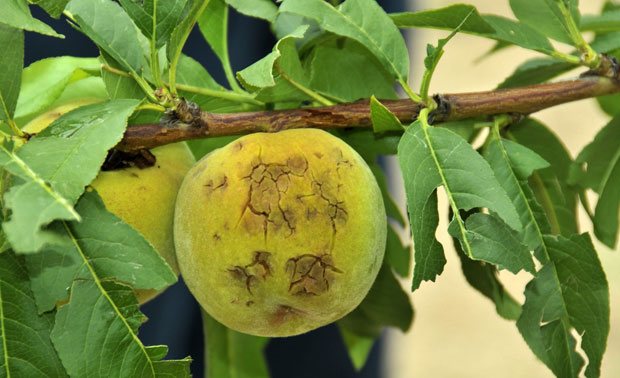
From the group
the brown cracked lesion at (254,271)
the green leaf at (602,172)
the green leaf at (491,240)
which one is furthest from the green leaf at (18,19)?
the green leaf at (602,172)

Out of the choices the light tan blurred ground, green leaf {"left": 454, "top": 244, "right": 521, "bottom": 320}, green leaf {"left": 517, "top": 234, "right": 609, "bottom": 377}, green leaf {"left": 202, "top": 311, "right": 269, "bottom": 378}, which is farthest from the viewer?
the light tan blurred ground

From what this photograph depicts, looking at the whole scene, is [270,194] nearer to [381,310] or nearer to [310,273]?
[310,273]

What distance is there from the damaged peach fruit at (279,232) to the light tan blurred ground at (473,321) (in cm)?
216

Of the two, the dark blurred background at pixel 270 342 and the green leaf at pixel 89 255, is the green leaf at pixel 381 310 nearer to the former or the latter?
the green leaf at pixel 89 255

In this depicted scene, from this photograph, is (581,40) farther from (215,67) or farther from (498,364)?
(498,364)

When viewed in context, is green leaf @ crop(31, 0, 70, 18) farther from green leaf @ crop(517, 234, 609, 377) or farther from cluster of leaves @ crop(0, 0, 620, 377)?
green leaf @ crop(517, 234, 609, 377)

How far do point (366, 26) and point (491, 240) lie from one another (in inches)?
8.8

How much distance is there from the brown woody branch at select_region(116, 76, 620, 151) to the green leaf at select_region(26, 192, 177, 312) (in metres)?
0.09

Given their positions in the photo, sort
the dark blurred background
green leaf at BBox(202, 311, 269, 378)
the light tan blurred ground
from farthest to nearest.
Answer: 1. the light tan blurred ground
2. the dark blurred background
3. green leaf at BBox(202, 311, 269, 378)

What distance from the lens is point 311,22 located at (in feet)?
3.07

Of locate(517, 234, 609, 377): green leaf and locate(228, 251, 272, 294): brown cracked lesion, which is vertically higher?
locate(228, 251, 272, 294): brown cracked lesion

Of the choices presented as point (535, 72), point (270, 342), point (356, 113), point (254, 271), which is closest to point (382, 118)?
point (356, 113)

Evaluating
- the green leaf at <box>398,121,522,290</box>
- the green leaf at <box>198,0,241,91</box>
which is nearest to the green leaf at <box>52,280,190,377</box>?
the green leaf at <box>398,121,522,290</box>

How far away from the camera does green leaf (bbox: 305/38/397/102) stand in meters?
0.84
